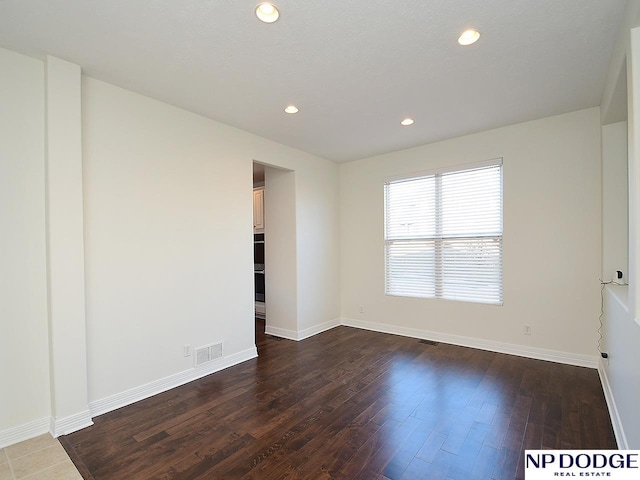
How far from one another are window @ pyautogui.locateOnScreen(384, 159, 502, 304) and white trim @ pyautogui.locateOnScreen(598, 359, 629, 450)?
1186 mm

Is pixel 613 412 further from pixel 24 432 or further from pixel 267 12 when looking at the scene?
pixel 24 432

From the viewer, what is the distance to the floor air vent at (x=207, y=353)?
11.1 ft

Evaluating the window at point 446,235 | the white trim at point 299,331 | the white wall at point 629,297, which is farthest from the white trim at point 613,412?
the white trim at point 299,331

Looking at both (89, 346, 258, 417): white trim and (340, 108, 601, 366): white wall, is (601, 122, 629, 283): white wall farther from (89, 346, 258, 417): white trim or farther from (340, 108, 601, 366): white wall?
(89, 346, 258, 417): white trim

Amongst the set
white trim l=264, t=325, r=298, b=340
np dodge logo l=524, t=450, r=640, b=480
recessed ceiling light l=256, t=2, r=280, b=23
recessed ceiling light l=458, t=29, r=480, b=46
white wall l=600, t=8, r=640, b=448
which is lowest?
white trim l=264, t=325, r=298, b=340

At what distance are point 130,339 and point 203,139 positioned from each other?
2119 mm

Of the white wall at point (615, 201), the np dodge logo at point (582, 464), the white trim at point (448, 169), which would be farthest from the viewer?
the white trim at point (448, 169)

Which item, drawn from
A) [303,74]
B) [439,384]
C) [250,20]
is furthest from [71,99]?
[439,384]

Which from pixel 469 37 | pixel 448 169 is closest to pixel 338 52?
pixel 469 37

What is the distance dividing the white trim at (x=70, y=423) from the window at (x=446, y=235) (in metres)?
3.86

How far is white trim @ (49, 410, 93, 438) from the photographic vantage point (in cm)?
234

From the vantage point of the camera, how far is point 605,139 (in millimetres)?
3125

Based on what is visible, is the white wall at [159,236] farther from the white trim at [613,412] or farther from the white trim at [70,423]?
the white trim at [613,412]

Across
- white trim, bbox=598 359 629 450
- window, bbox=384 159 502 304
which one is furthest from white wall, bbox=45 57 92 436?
window, bbox=384 159 502 304
